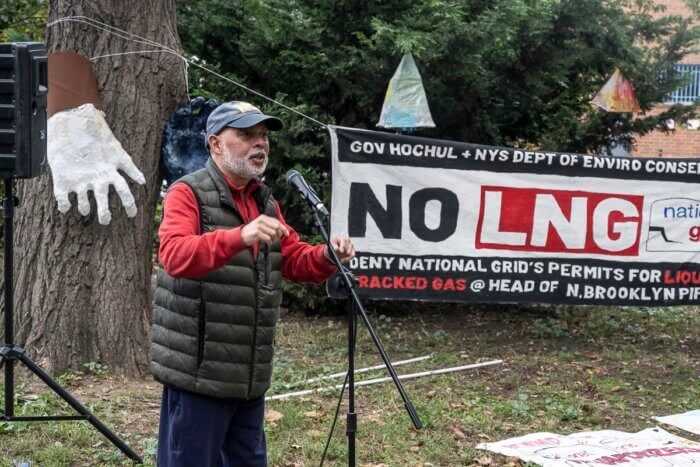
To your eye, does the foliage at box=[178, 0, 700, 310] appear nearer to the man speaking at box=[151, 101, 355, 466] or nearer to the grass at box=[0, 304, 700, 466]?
the grass at box=[0, 304, 700, 466]

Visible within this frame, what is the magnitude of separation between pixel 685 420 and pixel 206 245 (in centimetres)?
415

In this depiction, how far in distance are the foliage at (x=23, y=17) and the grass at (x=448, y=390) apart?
4394mm

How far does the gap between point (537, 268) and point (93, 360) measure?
141 inches

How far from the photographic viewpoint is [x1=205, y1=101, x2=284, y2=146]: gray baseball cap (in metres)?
3.52

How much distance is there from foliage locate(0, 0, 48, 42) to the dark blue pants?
23.5ft

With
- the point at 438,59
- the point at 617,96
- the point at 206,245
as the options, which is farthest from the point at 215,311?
the point at 617,96

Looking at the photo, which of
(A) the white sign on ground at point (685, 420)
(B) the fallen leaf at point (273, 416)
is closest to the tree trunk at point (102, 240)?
(B) the fallen leaf at point (273, 416)

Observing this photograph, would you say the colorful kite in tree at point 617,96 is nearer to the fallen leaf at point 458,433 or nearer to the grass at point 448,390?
the grass at point 448,390

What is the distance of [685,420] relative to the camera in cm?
608

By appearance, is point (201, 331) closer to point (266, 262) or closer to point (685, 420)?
point (266, 262)

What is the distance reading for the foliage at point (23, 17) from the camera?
9836 mm

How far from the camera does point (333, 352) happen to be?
7711 mm

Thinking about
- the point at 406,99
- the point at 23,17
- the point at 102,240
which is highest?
the point at 23,17

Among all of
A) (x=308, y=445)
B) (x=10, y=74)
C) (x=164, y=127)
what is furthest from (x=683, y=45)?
(x=10, y=74)
